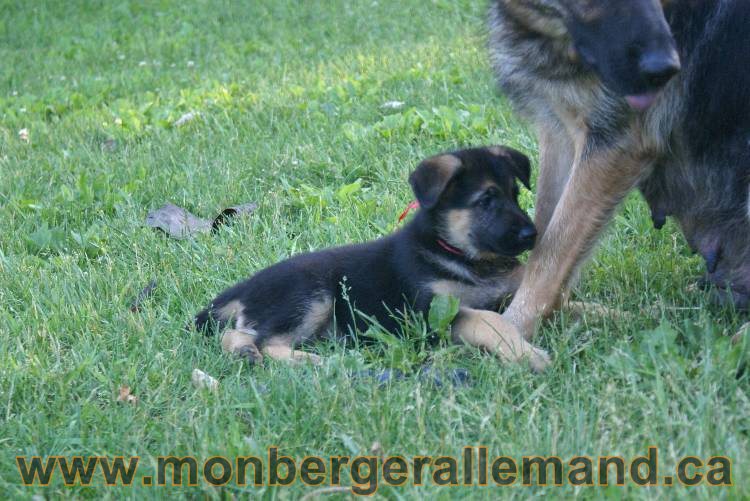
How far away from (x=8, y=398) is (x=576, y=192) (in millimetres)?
2141

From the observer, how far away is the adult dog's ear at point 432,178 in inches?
144

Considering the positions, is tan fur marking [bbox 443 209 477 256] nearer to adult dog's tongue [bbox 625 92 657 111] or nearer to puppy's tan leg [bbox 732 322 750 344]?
adult dog's tongue [bbox 625 92 657 111]

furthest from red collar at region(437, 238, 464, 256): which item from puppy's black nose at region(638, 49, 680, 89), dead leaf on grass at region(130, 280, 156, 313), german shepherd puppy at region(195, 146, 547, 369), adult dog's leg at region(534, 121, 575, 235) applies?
dead leaf on grass at region(130, 280, 156, 313)

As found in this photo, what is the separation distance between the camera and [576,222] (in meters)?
3.40

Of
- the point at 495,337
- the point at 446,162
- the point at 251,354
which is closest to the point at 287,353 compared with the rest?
the point at 251,354

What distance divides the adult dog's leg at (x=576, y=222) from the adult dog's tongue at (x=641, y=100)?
231 mm

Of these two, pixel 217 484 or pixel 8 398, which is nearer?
pixel 217 484

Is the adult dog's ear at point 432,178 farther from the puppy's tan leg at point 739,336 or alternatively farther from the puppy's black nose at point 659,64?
the puppy's tan leg at point 739,336

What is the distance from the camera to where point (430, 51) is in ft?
27.6

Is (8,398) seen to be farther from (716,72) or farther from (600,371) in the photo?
(716,72)

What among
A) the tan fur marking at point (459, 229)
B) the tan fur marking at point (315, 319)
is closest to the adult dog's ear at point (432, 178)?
the tan fur marking at point (459, 229)

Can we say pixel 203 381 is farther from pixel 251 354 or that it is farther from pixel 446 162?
pixel 446 162

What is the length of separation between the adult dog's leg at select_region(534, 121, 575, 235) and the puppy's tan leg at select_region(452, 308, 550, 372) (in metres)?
0.65

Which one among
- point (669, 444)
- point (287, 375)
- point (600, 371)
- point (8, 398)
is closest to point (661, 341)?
point (600, 371)
